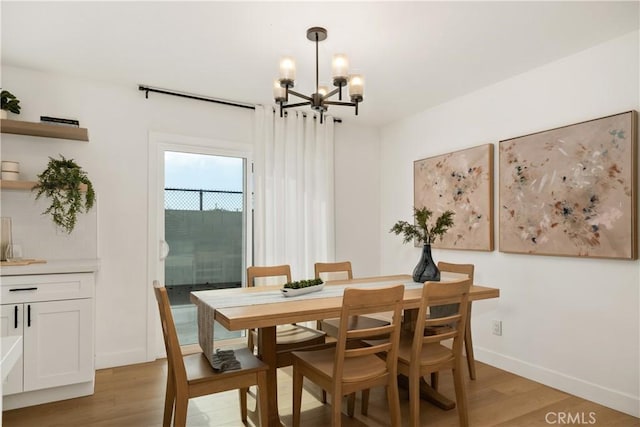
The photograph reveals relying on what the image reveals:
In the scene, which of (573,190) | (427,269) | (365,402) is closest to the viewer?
(365,402)

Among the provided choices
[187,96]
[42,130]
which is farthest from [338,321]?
[42,130]

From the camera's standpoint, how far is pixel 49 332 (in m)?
2.82


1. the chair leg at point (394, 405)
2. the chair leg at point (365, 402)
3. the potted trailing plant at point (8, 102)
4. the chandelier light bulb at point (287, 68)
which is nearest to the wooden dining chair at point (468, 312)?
the chair leg at point (365, 402)

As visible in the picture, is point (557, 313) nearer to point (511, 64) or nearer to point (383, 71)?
point (511, 64)

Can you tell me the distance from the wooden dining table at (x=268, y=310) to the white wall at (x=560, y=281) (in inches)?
27.1

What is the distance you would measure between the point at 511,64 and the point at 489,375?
2561 millimetres

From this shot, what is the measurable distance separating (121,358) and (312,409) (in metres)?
1.94

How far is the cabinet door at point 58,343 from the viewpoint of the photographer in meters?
2.75

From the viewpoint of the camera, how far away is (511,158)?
3.43 m

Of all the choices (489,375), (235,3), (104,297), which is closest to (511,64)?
(235,3)

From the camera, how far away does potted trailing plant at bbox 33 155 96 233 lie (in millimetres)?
3137

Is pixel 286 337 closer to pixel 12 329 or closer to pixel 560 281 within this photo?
pixel 12 329

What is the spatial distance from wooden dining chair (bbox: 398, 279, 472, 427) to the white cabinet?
2.28m

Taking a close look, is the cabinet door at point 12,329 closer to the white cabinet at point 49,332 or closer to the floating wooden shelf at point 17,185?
the white cabinet at point 49,332
